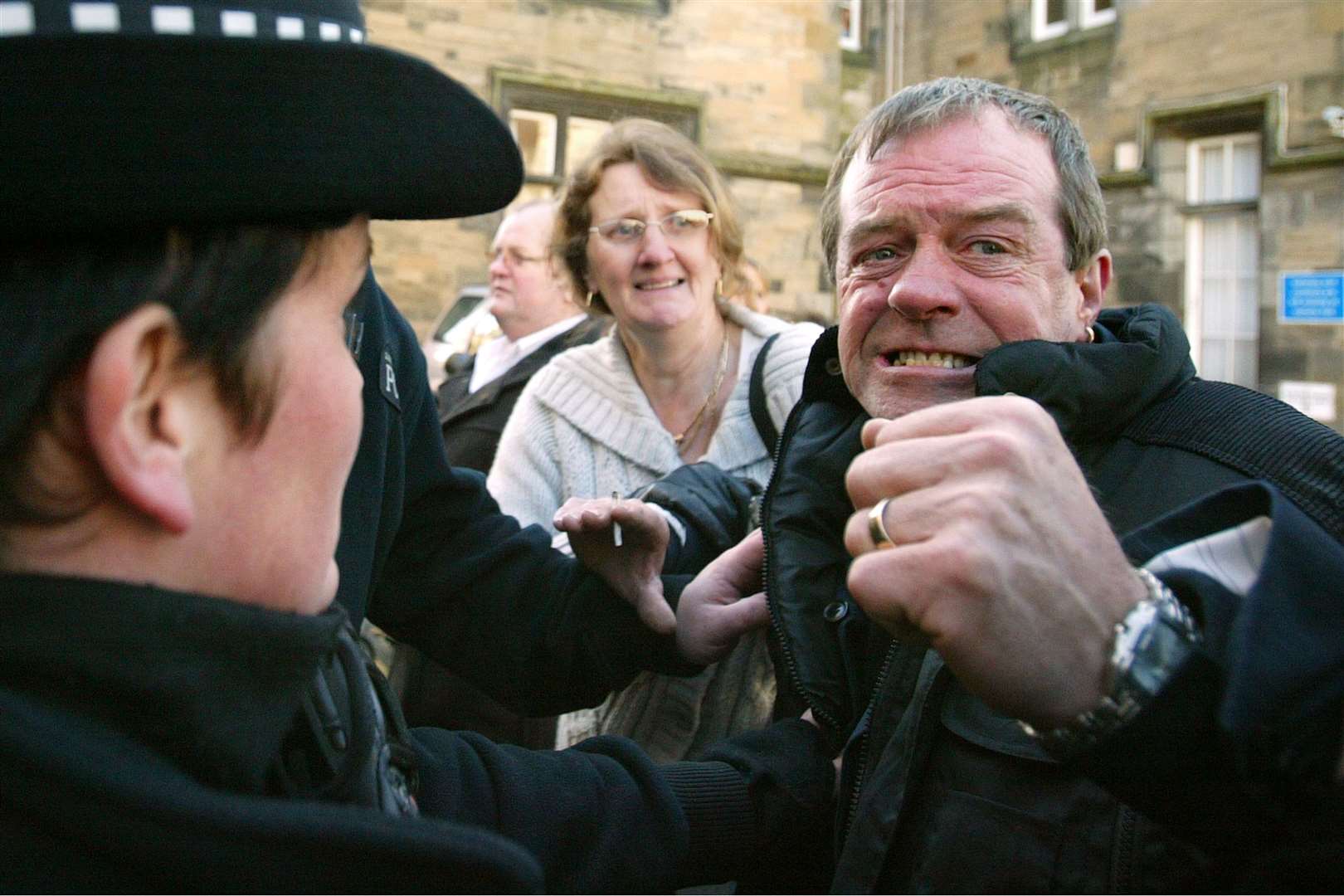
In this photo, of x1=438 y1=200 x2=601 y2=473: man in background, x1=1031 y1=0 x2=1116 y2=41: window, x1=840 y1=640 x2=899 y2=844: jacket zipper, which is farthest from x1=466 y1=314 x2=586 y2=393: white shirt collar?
x1=1031 y1=0 x2=1116 y2=41: window

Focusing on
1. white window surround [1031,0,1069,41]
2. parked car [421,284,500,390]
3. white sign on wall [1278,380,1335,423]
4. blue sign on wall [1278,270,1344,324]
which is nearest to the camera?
parked car [421,284,500,390]

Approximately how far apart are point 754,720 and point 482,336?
5234mm

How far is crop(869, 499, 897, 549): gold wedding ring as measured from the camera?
1262 mm

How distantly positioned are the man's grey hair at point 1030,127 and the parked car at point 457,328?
20.6 ft

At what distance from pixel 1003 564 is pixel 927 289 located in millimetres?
977

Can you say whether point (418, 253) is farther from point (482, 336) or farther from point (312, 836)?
point (312, 836)

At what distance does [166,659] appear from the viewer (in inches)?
42.3

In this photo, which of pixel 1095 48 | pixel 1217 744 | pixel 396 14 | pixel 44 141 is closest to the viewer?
pixel 44 141

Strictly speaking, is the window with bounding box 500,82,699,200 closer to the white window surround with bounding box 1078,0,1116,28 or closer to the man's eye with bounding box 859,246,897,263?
the white window surround with bounding box 1078,0,1116,28

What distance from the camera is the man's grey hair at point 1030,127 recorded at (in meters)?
2.14

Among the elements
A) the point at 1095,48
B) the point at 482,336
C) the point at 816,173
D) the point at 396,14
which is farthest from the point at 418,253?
the point at 1095,48

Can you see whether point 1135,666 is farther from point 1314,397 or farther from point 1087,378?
point 1314,397

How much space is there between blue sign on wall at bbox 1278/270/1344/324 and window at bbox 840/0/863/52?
45.9 feet

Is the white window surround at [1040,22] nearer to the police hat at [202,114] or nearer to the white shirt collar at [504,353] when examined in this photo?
the white shirt collar at [504,353]
